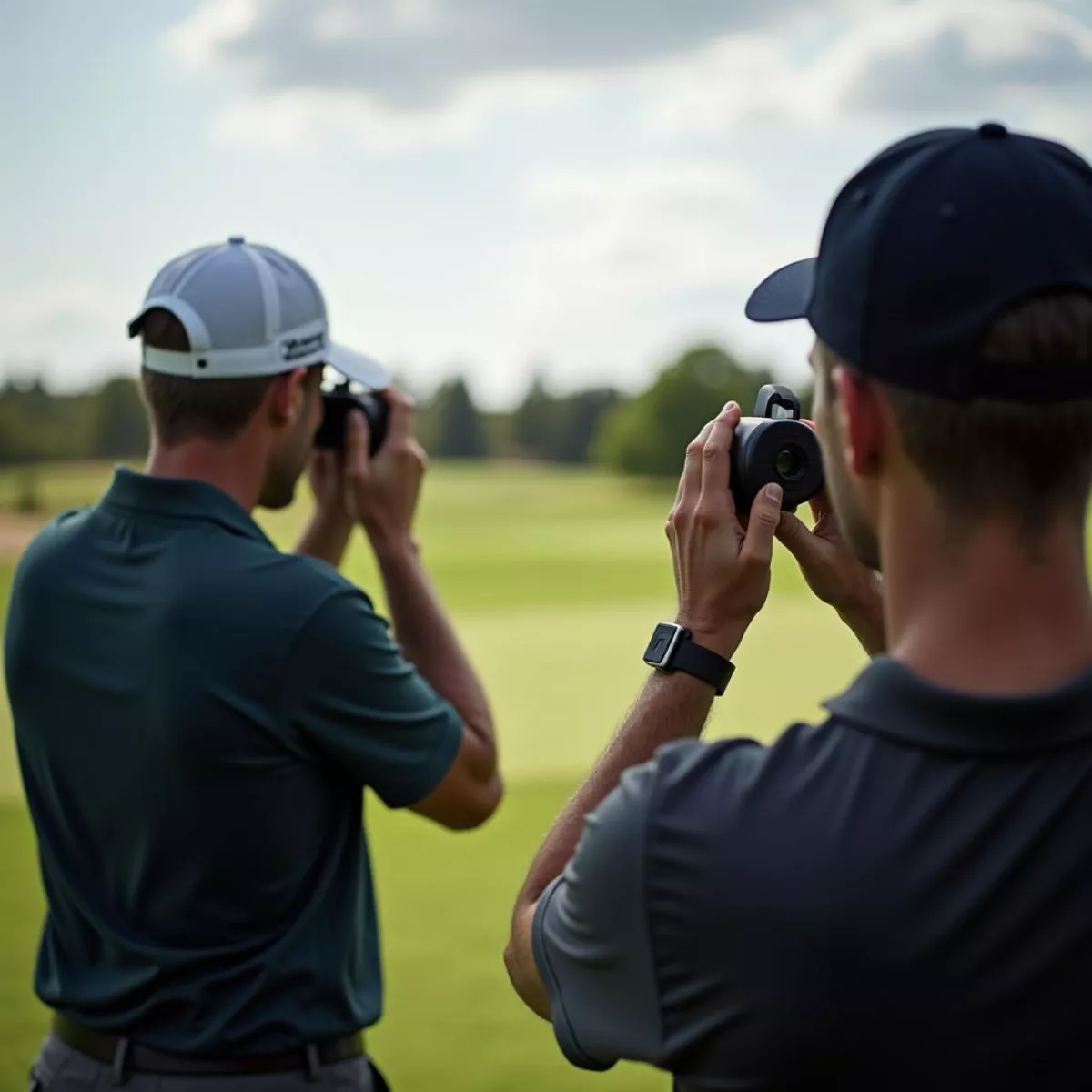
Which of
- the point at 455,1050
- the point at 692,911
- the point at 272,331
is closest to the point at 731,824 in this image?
the point at 692,911

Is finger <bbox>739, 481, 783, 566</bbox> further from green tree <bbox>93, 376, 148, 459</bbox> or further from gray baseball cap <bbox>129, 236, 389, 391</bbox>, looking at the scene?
green tree <bbox>93, 376, 148, 459</bbox>

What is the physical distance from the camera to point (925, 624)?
88 cm

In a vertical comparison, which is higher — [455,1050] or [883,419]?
[883,419]

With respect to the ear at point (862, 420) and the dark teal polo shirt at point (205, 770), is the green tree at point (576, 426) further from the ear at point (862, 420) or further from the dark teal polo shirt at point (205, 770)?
the ear at point (862, 420)

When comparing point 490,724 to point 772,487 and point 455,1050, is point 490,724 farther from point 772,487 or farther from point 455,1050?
point 455,1050

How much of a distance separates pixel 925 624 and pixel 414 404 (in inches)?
56.5

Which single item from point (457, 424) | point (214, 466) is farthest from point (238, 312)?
point (457, 424)

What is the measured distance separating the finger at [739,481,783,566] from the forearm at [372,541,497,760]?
3.06 ft

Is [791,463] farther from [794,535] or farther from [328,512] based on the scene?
[328,512]

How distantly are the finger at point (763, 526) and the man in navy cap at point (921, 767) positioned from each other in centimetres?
18

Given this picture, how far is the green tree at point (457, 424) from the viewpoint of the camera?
10.4 meters

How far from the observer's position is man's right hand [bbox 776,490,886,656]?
3.99ft

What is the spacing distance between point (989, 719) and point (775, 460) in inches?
14.8

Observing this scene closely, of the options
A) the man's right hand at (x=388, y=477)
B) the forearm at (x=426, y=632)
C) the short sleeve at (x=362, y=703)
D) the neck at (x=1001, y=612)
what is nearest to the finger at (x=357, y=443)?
the man's right hand at (x=388, y=477)
